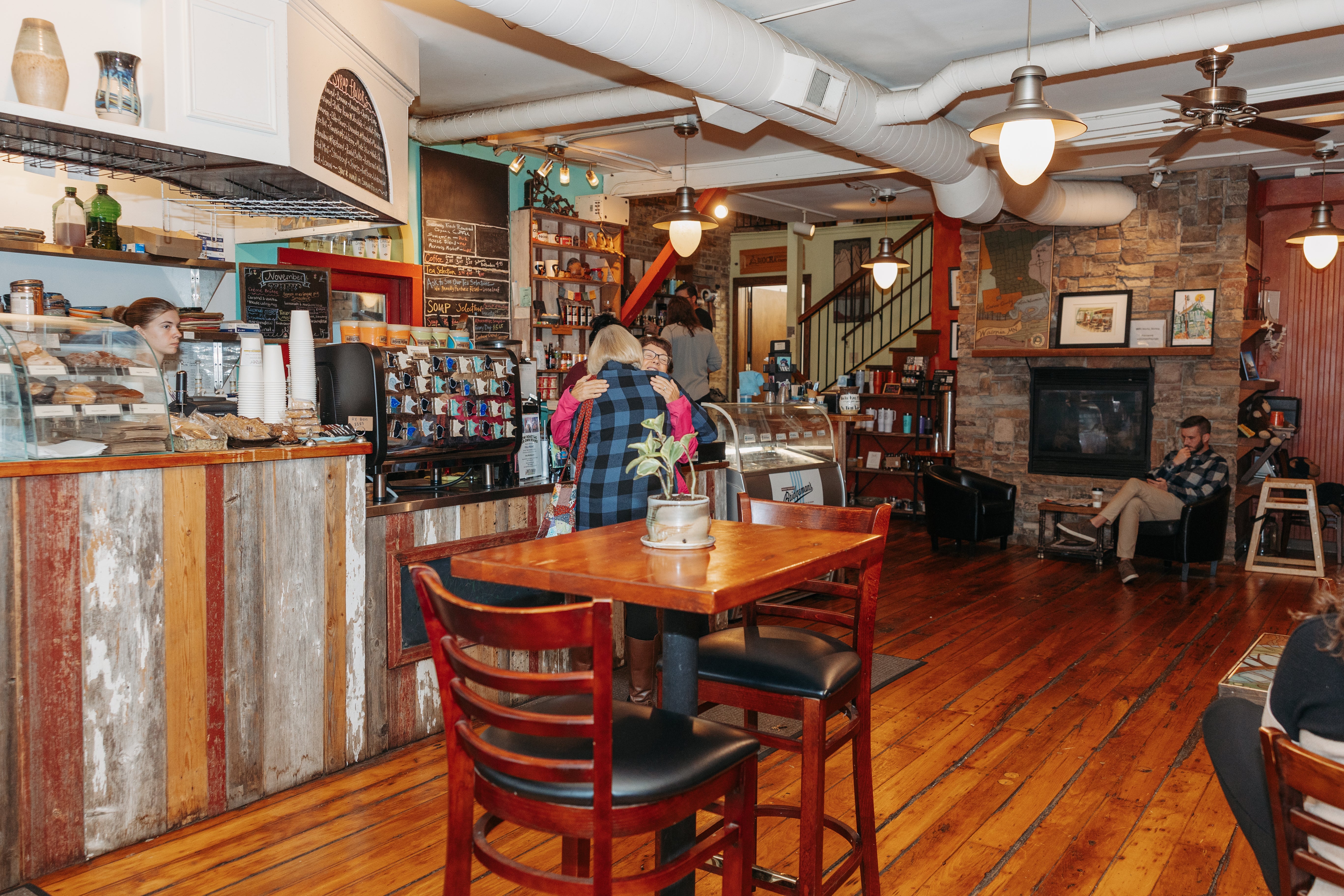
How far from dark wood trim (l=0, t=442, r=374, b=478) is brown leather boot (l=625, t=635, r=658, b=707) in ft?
4.33

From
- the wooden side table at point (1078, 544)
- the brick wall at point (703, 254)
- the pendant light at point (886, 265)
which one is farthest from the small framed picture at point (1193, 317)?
→ the brick wall at point (703, 254)

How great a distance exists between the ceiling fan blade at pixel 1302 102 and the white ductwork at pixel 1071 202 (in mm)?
2211

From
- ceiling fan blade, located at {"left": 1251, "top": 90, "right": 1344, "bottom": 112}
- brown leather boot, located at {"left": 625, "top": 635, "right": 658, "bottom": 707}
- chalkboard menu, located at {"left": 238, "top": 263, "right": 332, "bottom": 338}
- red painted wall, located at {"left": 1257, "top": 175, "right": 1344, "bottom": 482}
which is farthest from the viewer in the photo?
red painted wall, located at {"left": 1257, "top": 175, "right": 1344, "bottom": 482}

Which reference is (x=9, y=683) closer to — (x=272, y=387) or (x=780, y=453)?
(x=272, y=387)

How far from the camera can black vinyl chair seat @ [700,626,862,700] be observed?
7.14 ft

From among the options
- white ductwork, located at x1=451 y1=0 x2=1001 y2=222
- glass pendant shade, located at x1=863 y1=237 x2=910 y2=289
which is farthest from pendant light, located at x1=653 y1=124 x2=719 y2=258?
glass pendant shade, located at x1=863 y1=237 x2=910 y2=289

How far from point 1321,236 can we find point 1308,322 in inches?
80.4

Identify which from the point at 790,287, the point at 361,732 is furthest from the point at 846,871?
→ the point at 790,287

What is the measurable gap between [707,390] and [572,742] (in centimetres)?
573

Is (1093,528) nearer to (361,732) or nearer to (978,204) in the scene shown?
(978,204)

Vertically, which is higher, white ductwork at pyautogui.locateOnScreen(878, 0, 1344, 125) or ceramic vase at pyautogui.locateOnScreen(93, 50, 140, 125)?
white ductwork at pyautogui.locateOnScreen(878, 0, 1344, 125)

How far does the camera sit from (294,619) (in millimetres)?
3117

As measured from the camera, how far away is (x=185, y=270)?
580 cm

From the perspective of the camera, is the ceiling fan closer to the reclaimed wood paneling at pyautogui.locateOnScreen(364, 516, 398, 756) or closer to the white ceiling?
the white ceiling
